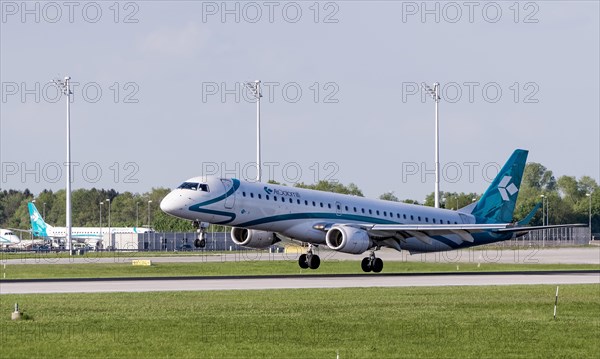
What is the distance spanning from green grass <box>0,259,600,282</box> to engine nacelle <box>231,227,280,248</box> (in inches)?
139

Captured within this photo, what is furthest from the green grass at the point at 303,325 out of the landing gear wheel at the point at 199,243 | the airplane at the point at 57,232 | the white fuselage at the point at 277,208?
the airplane at the point at 57,232

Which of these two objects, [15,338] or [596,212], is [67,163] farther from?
[596,212]

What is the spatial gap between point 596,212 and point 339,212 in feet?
461

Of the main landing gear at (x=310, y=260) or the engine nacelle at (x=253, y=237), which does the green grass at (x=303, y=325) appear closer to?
the engine nacelle at (x=253, y=237)

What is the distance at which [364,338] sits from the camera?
28.2m

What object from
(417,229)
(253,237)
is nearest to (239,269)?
(253,237)

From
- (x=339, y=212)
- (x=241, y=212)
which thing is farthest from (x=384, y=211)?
(x=241, y=212)

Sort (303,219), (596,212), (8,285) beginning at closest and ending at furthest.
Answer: (8,285), (303,219), (596,212)

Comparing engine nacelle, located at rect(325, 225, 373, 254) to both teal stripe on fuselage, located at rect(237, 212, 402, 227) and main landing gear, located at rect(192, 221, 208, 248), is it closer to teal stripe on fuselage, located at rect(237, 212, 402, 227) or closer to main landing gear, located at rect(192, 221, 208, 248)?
teal stripe on fuselage, located at rect(237, 212, 402, 227)

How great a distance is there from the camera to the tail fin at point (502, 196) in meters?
73.4

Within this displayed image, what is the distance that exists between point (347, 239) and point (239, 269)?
14.6 m

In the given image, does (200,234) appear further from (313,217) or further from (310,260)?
(310,260)

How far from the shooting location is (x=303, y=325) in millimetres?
31359

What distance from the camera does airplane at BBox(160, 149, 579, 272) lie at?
57062 mm
